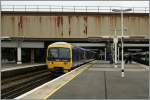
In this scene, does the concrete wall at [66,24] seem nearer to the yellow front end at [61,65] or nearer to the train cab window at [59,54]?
the train cab window at [59,54]

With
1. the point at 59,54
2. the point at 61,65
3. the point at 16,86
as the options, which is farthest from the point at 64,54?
the point at 16,86

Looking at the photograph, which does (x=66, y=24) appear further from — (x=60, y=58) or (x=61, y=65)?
(x=61, y=65)

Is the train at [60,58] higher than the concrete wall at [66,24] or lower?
lower

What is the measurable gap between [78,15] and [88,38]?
134 inches

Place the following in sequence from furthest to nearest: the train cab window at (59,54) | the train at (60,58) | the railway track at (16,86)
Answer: the train cab window at (59,54), the train at (60,58), the railway track at (16,86)

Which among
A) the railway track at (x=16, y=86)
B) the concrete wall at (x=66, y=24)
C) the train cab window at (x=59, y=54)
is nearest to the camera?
Answer: the railway track at (x=16, y=86)

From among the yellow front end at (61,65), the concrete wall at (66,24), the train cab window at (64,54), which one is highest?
the concrete wall at (66,24)

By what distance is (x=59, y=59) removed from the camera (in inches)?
1435

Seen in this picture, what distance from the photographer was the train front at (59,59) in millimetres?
36219

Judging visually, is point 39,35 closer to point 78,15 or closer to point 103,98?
point 78,15

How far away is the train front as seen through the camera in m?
36.2

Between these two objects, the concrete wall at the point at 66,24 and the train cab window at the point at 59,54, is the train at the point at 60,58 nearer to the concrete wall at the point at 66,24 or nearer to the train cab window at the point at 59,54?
the train cab window at the point at 59,54

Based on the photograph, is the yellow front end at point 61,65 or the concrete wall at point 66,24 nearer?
the yellow front end at point 61,65

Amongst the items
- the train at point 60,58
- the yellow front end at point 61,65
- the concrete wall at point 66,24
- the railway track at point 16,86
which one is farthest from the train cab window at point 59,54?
the concrete wall at point 66,24
